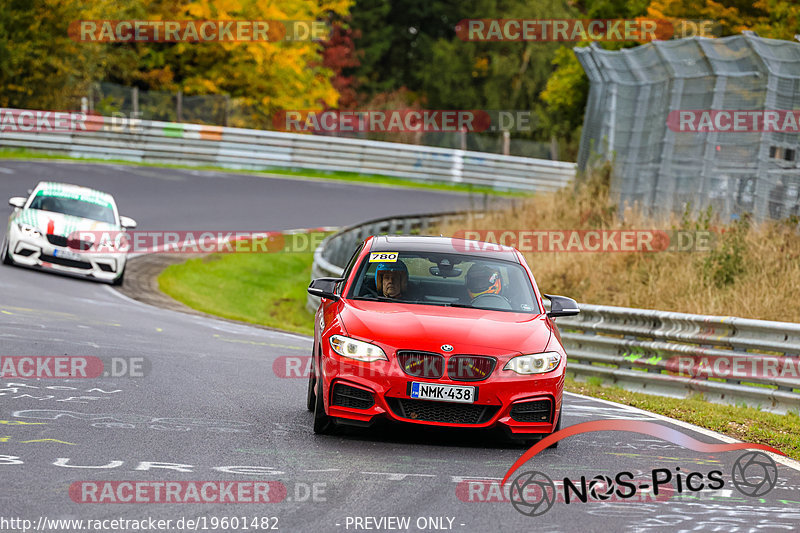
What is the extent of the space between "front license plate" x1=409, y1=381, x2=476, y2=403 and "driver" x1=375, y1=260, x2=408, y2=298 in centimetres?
136

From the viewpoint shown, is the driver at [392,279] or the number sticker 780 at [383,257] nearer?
the driver at [392,279]

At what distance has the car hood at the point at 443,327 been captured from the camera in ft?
27.7

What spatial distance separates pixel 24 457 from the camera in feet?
23.9

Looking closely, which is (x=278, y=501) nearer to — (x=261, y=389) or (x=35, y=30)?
(x=261, y=389)

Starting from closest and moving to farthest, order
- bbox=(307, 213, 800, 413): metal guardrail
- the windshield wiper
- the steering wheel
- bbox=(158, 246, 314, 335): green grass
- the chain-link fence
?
the windshield wiper → the steering wheel → bbox=(307, 213, 800, 413): metal guardrail → the chain-link fence → bbox=(158, 246, 314, 335): green grass

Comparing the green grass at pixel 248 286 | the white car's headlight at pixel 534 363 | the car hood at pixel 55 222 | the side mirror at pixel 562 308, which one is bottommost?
the green grass at pixel 248 286

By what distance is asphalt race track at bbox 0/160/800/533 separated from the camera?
21.1 feet

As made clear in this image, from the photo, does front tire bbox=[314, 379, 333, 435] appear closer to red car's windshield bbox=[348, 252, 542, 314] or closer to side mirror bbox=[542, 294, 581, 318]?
red car's windshield bbox=[348, 252, 542, 314]

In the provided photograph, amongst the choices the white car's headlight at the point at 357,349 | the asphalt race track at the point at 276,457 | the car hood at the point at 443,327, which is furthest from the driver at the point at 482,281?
the white car's headlight at the point at 357,349

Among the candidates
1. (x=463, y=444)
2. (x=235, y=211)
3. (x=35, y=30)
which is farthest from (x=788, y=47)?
(x=35, y=30)

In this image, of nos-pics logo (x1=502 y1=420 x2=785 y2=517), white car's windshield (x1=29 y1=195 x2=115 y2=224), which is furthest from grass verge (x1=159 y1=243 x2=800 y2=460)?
nos-pics logo (x1=502 y1=420 x2=785 y2=517)

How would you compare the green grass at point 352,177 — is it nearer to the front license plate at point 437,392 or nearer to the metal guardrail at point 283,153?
the metal guardrail at point 283,153

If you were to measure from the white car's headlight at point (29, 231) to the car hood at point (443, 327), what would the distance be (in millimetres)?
11980

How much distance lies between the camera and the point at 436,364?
834 centimetres
